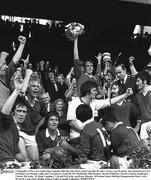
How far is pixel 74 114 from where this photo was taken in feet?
26.2

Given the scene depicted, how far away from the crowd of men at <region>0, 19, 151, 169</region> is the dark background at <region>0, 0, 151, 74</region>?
2743 mm

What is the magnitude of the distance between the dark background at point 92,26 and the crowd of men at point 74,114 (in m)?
2.74

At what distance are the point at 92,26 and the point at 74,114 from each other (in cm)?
737

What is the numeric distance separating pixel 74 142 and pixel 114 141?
0.87 m

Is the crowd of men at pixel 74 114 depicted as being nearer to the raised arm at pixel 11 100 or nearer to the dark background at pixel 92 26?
the raised arm at pixel 11 100

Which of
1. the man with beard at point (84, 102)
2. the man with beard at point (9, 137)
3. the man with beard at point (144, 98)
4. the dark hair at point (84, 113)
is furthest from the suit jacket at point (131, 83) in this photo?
the man with beard at point (9, 137)

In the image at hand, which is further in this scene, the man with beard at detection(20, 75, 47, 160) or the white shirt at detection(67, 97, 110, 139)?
the white shirt at detection(67, 97, 110, 139)

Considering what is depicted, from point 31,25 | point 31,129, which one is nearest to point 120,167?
point 31,129

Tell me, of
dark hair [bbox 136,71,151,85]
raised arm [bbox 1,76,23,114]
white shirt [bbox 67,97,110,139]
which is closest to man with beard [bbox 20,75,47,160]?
white shirt [bbox 67,97,110,139]

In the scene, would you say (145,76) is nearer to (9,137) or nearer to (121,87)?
(121,87)

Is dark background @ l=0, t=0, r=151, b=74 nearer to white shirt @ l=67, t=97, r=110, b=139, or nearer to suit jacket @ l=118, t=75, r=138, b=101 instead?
suit jacket @ l=118, t=75, r=138, b=101

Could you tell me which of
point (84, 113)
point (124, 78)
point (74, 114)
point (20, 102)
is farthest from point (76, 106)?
point (124, 78)

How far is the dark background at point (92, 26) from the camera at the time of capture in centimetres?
1275

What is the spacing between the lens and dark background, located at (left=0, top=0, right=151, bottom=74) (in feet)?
41.8
